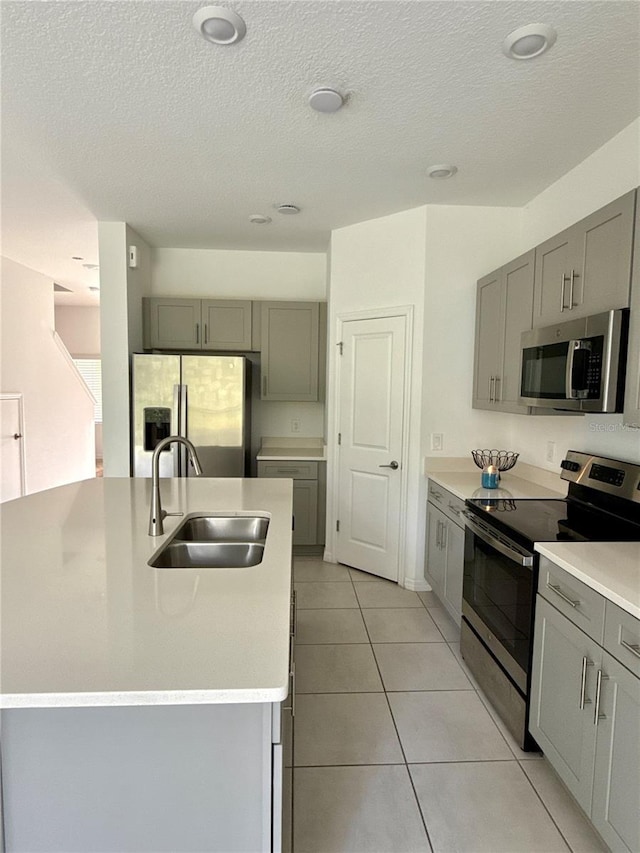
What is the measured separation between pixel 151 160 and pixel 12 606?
2.45 metres

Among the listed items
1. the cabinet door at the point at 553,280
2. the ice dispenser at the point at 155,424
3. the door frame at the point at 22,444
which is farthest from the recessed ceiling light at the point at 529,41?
the door frame at the point at 22,444

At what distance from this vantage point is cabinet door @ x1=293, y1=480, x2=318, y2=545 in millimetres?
4055

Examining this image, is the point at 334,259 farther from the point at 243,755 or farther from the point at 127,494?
the point at 243,755

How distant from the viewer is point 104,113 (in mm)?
2178

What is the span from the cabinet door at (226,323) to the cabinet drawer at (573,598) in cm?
324

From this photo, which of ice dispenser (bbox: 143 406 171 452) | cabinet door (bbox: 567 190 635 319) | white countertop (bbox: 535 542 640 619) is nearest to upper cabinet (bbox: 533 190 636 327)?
cabinet door (bbox: 567 190 635 319)

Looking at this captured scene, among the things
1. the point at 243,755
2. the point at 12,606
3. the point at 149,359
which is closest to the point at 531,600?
the point at 243,755

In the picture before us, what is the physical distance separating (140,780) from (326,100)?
2.40m

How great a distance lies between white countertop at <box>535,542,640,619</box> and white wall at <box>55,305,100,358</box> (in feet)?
26.1

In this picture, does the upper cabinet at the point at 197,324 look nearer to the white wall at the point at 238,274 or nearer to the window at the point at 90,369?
the white wall at the point at 238,274

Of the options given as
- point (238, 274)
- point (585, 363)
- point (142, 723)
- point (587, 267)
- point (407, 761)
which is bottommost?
point (407, 761)

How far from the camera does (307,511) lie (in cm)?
406

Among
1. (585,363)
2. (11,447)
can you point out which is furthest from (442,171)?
(11,447)

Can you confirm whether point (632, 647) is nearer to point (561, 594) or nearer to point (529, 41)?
point (561, 594)
